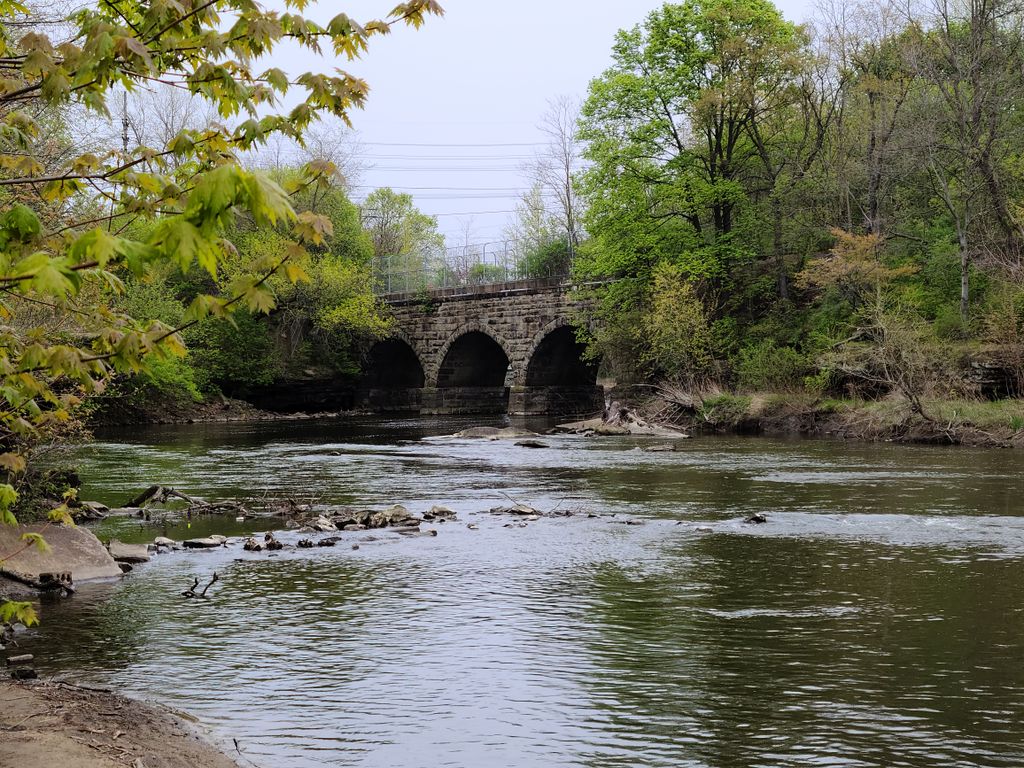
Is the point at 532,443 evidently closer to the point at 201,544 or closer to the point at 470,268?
the point at 201,544

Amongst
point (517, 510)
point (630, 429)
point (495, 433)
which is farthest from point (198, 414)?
point (517, 510)

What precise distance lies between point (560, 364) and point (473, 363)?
742 centimetres

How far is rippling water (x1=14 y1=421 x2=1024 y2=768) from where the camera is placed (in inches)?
239

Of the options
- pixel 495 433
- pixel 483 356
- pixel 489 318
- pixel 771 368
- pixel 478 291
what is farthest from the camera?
pixel 483 356

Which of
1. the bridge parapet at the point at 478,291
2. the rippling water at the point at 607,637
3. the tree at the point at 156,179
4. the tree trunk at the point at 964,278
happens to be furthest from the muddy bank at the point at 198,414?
the tree at the point at 156,179

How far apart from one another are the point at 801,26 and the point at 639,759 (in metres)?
38.3

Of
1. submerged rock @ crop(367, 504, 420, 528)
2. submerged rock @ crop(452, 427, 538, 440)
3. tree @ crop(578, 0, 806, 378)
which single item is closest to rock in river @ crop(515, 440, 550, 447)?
submerged rock @ crop(452, 427, 538, 440)

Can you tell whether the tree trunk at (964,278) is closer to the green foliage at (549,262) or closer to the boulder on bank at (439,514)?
the boulder on bank at (439,514)

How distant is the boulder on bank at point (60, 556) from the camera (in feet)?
33.3

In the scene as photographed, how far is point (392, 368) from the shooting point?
61344 mm

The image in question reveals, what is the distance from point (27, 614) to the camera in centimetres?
516

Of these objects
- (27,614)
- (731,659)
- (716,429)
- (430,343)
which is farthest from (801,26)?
(27,614)

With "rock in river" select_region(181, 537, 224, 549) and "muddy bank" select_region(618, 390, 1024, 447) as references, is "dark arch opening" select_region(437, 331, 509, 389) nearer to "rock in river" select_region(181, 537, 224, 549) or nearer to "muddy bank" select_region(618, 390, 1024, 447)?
"muddy bank" select_region(618, 390, 1024, 447)

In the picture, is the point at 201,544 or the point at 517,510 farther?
the point at 517,510
